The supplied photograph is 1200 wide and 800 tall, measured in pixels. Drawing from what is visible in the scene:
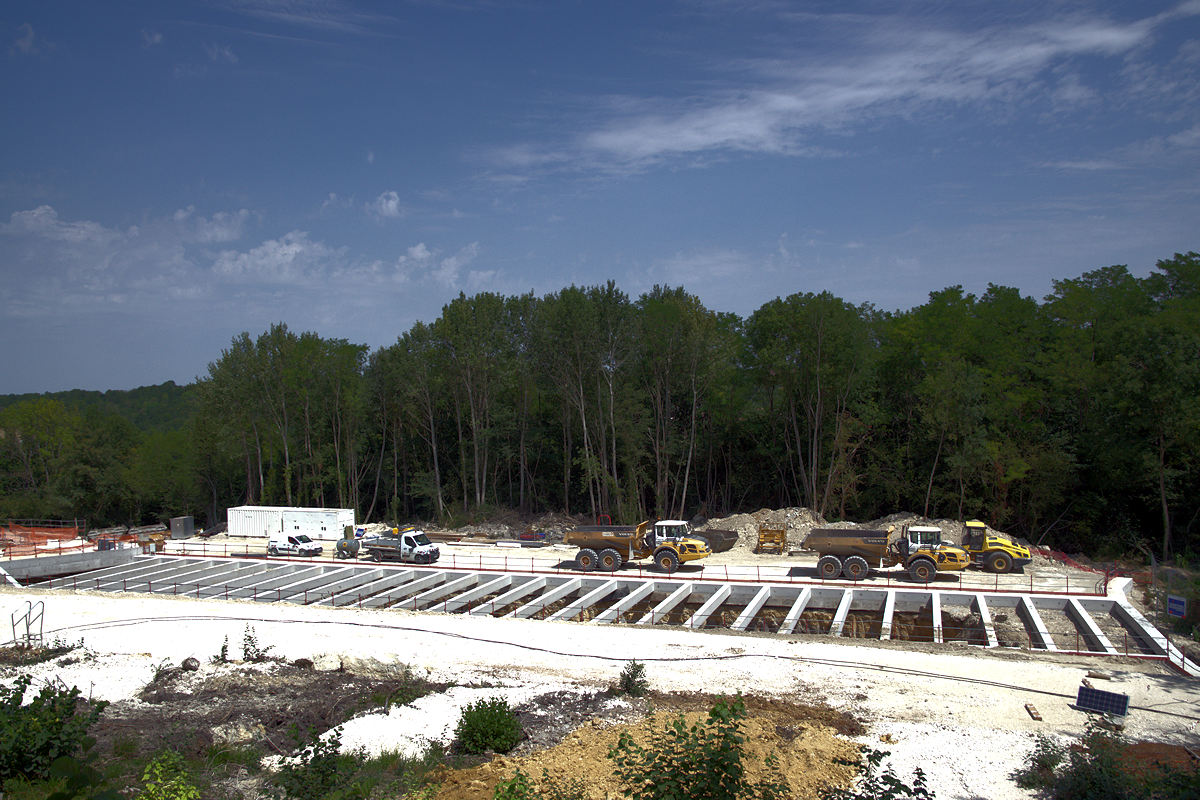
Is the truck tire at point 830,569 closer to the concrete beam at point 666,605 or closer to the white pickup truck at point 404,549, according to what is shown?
the concrete beam at point 666,605

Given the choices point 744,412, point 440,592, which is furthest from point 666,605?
point 744,412

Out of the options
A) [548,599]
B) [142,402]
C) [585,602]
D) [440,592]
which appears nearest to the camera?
[585,602]

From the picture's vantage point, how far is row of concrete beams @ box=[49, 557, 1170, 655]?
72.9ft

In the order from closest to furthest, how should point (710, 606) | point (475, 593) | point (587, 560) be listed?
point (710, 606) < point (475, 593) < point (587, 560)

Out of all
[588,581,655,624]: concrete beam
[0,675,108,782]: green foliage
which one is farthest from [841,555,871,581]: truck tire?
[0,675,108,782]: green foliage

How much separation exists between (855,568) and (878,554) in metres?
1.10

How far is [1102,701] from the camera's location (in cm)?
1367

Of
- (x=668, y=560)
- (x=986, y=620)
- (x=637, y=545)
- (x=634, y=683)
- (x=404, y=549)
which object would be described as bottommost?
(x=986, y=620)

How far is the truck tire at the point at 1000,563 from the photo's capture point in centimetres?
2745

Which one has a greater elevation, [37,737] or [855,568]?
[37,737]

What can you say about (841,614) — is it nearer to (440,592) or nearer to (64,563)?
(440,592)

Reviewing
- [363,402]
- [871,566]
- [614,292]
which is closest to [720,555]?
[871,566]

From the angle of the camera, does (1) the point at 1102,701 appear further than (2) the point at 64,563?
No

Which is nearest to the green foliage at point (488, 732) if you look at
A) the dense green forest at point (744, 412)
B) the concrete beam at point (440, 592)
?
the concrete beam at point (440, 592)
